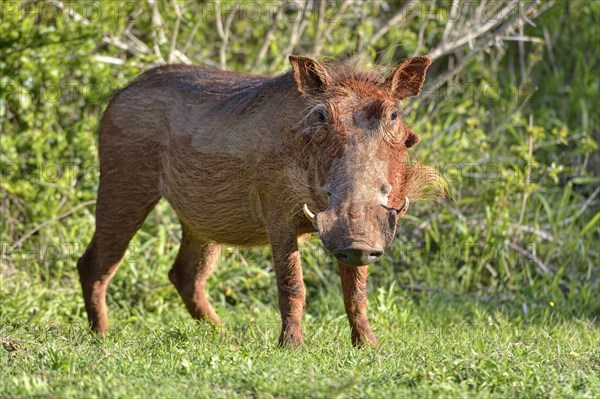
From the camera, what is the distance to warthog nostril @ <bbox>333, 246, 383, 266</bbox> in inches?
163

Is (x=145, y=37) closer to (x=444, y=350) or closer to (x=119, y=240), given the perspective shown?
(x=119, y=240)

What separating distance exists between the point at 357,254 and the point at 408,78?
114cm

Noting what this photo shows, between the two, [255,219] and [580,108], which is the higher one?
[580,108]

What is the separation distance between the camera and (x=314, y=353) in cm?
443

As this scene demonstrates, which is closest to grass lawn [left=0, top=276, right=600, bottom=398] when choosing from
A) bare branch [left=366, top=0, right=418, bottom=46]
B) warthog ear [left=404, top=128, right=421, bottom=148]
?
warthog ear [left=404, top=128, right=421, bottom=148]

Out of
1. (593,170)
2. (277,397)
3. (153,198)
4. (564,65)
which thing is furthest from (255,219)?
(564,65)

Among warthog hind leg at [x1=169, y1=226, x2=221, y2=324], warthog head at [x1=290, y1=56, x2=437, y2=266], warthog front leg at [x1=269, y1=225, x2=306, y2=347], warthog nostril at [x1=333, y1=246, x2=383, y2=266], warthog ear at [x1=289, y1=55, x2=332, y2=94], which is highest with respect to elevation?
warthog ear at [x1=289, y1=55, x2=332, y2=94]

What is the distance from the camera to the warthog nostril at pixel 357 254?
414cm

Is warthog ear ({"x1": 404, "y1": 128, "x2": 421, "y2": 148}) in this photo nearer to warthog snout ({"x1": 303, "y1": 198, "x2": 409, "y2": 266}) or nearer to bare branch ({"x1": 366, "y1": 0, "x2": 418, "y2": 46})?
warthog snout ({"x1": 303, "y1": 198, "x2": 409, "y2": 266})

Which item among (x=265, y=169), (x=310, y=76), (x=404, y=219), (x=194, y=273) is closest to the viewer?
(x=310, y=76)

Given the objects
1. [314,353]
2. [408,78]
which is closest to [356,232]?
[314,353]

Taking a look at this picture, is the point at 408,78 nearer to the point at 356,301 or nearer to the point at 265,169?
the point at 265,169

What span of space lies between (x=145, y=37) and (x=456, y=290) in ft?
10.8

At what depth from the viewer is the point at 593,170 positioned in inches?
330
